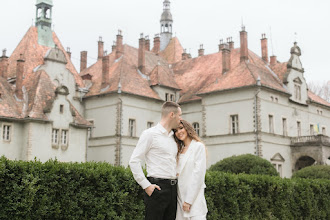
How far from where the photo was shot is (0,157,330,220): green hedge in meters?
8.90

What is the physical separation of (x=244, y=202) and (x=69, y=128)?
2427 cm

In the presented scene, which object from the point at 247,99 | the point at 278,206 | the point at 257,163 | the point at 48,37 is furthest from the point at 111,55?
the point at 278,206

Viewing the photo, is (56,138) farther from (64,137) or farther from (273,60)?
(273,60)

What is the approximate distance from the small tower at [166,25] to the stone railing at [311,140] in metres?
24.8

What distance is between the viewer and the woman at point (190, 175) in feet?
23.2

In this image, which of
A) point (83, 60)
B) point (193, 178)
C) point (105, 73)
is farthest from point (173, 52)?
point (193, 178)

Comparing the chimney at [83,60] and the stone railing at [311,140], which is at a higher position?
the chimney at [83,60]

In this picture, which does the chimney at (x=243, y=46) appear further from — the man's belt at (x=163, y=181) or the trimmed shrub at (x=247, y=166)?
the man's belt at (x=163, y=181)

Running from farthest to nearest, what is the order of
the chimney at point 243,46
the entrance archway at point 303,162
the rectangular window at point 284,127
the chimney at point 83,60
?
the chimney at point 83,60 → the chimney at point 243,46 → the rectangular window at point 284,127 → the entrance archway at point 303,162

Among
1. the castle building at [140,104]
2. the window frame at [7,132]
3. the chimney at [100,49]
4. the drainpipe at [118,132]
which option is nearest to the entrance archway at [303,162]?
the castle building at [140,104]

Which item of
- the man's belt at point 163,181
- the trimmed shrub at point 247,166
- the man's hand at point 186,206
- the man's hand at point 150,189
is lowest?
the man's hand at point 186,206

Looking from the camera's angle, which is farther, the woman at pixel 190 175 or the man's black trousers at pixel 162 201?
the woman at pixel 190 175

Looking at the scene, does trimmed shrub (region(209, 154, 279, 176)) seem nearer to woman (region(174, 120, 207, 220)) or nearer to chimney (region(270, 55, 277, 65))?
woman (region(174, 120, 207, 220))

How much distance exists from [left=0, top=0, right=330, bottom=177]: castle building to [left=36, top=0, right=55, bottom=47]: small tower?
0.11 meters
